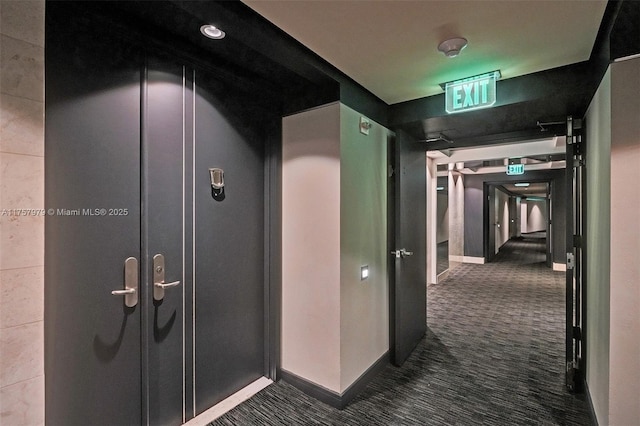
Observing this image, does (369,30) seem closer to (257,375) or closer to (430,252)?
(257,375)

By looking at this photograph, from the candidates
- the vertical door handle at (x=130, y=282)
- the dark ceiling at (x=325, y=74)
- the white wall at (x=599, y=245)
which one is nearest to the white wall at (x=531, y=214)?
the dark ceiling at (x=325, y=74)

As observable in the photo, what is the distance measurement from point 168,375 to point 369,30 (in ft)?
8.03

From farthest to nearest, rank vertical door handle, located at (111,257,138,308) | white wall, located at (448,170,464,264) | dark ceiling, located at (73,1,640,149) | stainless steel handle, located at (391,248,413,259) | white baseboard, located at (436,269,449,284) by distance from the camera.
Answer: white wall, located at (448,170,464,264), white baseboard, located at (436,269,449,284), stainless steel handle, located at (391,248,413,259), vertical door handle, located at (111,257,138,308), dark ceiling, located at (73,1,640,149)

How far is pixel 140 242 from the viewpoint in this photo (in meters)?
1.74

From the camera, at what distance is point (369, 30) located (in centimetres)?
163

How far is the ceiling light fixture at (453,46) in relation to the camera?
1688 millimetres

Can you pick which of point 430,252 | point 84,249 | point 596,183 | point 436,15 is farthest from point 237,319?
point 430,252

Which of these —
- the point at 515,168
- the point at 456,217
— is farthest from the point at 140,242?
the point at 456,217

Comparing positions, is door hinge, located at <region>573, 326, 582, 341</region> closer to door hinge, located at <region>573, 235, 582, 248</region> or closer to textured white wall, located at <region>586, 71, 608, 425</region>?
textured white wall, located at <region>586, 71, 608, 425</region>

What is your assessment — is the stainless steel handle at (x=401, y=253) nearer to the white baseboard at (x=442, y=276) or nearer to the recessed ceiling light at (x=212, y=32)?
the recessed ceiling light at (x=212, y=32)

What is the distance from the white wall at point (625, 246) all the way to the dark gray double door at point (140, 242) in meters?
2.32

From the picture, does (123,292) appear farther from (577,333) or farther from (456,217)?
(456,217)

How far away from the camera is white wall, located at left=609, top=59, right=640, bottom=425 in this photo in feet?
4.91

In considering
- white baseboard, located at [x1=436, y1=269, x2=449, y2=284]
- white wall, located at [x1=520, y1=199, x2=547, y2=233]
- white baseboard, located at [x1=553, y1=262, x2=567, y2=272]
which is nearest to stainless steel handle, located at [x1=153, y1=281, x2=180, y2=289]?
white baseboard, located at [x1=436, y1=269, x2=449, y2=284]
